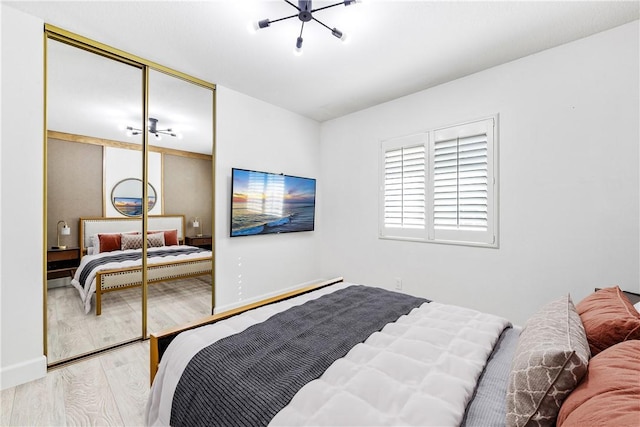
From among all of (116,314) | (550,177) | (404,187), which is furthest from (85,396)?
(550,177)

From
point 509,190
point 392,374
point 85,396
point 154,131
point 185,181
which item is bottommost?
point 85,396

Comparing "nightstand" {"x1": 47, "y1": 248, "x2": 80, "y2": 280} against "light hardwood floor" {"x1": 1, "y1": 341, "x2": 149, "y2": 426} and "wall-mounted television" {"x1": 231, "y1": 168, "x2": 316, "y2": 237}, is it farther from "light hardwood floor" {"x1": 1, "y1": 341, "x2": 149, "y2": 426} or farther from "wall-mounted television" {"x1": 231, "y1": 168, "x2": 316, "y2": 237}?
"wall-mounted television" {"x1": 231, "y1": 168, "x2": 316, "y2": 237}

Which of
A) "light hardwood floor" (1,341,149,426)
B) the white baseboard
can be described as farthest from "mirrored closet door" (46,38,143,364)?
"light hardwood floor" (1,341,149,426)

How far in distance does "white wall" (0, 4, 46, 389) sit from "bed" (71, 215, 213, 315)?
1.00ft

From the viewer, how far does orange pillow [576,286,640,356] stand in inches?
40.4

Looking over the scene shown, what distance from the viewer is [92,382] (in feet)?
6.55

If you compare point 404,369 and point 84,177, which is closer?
point 404,369

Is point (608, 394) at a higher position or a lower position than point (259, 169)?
lower

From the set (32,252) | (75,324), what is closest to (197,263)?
(75,324)

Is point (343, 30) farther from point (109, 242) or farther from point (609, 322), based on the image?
point (109, 242)

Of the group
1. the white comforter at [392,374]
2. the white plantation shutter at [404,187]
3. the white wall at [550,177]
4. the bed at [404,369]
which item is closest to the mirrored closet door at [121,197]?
the bed at [404,369]

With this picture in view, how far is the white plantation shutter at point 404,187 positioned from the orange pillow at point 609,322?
6.53 ft

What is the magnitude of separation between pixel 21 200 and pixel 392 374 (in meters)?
2.73

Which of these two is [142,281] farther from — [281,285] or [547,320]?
[547,320]
